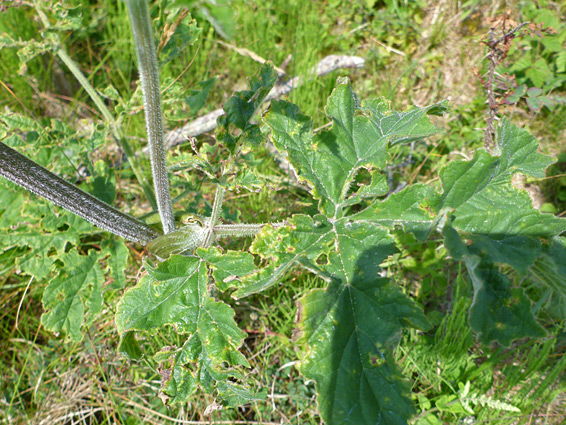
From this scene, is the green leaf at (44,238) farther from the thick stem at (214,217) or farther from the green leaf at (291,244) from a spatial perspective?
the green leaf at (291,244)

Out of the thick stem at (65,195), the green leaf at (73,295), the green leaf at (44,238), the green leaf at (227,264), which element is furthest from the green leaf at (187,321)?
the green leaf at (44,238)

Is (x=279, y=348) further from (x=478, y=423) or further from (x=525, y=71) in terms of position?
(x=525, y=71)

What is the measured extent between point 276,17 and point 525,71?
221cm

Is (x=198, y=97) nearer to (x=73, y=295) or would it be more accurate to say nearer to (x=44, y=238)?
(x=44, y=238)

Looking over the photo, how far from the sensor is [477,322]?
1.34 m

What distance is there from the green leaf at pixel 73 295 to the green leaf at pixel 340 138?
4.23 feet

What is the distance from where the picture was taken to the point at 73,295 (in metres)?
2.30

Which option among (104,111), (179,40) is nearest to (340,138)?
(179,40)

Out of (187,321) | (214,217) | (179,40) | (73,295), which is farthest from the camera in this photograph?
(179,40)

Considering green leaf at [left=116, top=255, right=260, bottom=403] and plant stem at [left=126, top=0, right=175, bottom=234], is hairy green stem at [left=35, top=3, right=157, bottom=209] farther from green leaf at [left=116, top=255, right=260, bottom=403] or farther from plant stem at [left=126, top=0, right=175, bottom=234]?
green leaf at [left=116, top=255, right=260, bottom=403]

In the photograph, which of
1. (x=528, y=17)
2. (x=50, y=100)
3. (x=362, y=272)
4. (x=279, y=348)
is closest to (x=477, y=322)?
(x=362, y=272)

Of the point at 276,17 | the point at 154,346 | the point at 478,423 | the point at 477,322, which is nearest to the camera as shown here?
the point at 477,322

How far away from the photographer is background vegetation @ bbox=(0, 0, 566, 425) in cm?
241

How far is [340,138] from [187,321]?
0.91 metres
